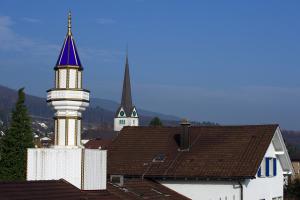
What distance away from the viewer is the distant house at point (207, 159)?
91.4 ft

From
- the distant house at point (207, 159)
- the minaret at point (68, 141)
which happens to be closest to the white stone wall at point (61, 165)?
the minaret at point (68, 141)

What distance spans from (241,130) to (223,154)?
2414 millimetres

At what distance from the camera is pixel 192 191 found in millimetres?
28141

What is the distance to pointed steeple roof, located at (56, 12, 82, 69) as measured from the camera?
1934cm

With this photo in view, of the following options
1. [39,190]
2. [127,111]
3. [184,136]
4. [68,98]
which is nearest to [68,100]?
[68,98]

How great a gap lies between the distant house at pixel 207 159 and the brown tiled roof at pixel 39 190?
8.56 metres

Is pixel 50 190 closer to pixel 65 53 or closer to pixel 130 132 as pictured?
pixel 65 53

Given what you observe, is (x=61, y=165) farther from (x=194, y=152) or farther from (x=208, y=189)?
(x=194, y=152)

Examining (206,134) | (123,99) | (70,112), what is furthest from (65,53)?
(123,99)

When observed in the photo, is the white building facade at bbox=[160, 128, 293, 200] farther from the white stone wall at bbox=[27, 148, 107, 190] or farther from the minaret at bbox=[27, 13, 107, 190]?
the white stone wall at bbox=[27, 148, 107, 190]

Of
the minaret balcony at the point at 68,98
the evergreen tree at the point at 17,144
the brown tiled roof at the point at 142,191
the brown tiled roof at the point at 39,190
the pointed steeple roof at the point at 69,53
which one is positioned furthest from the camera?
the evergreen tree at the point at 17,144

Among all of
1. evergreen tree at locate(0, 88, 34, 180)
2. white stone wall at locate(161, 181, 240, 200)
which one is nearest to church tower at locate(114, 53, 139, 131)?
evergreen tree at locate(0, 88, 34, 180)

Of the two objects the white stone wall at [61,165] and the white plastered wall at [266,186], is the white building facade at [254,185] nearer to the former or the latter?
the white plastered wall at [266,186]

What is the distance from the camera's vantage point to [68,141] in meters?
19.0
